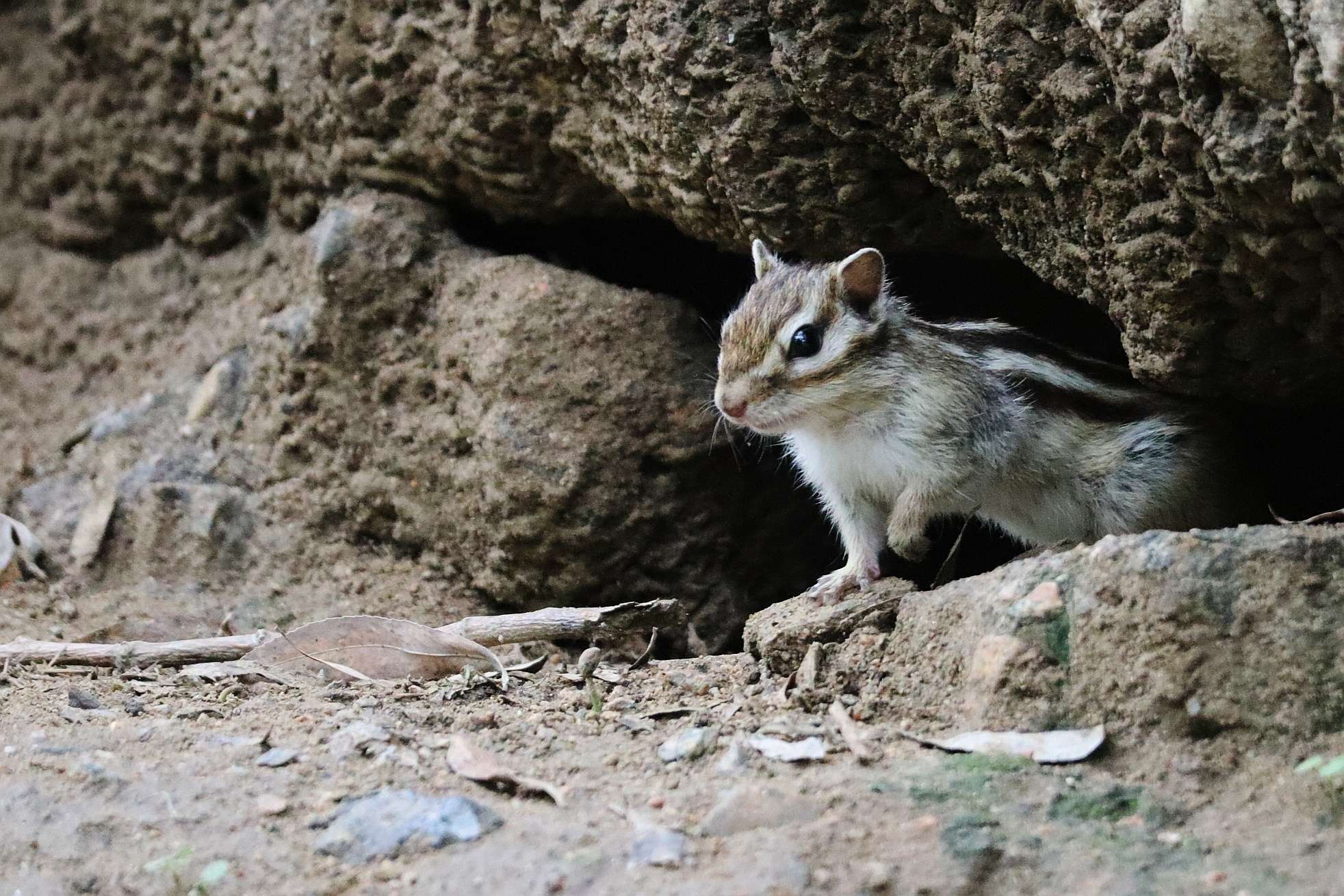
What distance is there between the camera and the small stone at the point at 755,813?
3.06m

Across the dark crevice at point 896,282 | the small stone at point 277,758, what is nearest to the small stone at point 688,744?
the small stone at point 277,758

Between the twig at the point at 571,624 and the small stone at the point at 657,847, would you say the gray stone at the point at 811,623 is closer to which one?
the twig at the point at 571,624

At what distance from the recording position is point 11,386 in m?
7.36

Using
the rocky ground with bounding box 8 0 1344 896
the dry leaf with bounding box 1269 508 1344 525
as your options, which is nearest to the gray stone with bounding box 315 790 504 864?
the rocky ground with bounding box 8 0 1344 896

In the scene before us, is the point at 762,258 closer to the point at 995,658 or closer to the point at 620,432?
the point at 620,432

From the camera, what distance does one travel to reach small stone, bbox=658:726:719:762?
142 inches

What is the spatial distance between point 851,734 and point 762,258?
211cm

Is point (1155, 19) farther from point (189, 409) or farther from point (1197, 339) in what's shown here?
point (189, 409)

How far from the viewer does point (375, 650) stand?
15.5ft

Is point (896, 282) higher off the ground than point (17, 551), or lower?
higher

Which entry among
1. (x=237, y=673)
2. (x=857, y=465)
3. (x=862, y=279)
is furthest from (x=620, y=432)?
(x=237, y=673)

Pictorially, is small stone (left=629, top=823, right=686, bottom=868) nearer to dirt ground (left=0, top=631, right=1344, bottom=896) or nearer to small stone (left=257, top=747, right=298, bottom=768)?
dirt ground (left=0, top=631, right=1344, bottom=896)

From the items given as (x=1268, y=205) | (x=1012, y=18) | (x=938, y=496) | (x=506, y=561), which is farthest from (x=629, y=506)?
(x=1268, y=205)

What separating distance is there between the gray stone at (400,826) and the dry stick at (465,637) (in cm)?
161
